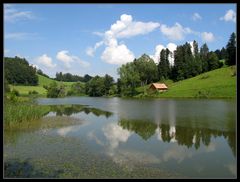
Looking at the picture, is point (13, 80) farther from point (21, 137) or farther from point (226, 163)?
point (226, 163)

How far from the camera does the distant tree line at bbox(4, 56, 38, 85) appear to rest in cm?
15488

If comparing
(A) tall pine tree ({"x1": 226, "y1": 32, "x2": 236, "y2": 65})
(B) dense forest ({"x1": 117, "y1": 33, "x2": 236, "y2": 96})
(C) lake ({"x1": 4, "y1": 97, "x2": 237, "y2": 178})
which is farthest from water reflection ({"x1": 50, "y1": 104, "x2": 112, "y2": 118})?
Result: (A) tall pine tree ({"x1": 226, "y1": 32, "x2": 236, "y2": 65})

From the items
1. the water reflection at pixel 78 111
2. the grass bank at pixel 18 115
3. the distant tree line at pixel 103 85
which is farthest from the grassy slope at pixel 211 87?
the grass bank at pixel 18 115

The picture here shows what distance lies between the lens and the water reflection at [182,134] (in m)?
23.8

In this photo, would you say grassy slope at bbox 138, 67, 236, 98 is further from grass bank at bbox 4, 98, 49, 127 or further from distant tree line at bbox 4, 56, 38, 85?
distant tree line at bbox 4, 56, 38, 85

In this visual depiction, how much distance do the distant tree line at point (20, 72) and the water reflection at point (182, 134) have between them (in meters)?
130

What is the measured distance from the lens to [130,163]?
58.1 feet

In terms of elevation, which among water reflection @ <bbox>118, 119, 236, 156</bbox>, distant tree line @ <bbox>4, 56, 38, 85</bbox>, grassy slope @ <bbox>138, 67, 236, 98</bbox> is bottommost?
water reflection @ <bbox>118, 119, 236, 156</bbox>

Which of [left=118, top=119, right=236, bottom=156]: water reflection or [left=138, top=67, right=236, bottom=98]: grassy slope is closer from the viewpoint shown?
[left=118, top=119, right=236, bottom=156]: water reflection

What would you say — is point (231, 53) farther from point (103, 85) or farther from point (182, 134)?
point (182, 134)

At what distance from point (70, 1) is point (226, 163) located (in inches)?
489

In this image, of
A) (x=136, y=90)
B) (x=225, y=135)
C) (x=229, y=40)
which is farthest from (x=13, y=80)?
(x=225, y=135)

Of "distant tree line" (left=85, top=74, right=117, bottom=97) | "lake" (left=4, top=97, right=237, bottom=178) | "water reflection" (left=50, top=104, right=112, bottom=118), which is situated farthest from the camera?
"distant tree line" (left=85, top=74, right=117, bottom=97)

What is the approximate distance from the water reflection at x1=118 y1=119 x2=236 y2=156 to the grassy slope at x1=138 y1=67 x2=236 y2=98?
50.0 m
